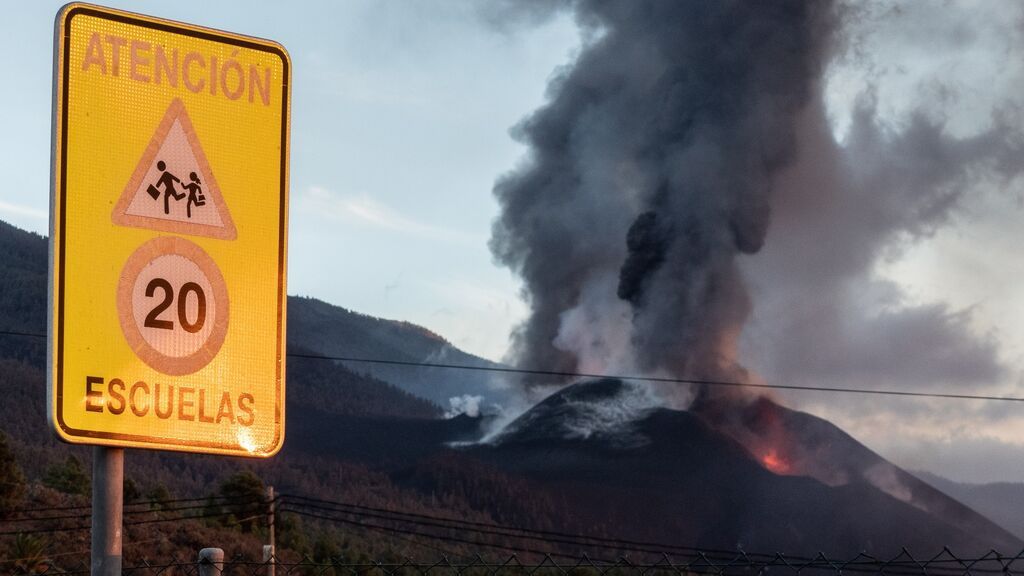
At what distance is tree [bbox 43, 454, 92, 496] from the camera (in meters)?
76.4

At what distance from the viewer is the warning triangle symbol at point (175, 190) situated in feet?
9.99

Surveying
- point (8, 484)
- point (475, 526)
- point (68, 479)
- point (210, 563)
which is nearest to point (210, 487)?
point (475, 526)

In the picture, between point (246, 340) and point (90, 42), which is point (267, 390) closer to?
point (246, 340)

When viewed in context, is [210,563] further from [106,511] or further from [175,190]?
[175,190]

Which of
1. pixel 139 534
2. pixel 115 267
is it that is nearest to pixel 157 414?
pixel 115 267

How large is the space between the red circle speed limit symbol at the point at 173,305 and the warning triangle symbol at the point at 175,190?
0.15 feet

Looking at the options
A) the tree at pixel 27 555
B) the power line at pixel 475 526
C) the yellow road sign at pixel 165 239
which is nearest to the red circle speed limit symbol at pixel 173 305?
the yellow road sign at pixel 165 239

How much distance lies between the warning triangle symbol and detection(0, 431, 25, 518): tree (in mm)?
59011

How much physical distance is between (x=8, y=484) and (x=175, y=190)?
60.4m

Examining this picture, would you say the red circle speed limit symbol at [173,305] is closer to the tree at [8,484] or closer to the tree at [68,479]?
the tree at [8,484]

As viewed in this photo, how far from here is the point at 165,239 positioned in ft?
10.0

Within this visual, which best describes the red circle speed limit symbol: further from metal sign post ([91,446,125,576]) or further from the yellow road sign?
metal sign post ([91,446,125,576])

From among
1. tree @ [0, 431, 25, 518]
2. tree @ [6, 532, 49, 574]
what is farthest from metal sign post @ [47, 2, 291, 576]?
tree @ [0, 431, 25, 518]

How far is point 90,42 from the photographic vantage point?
9.94 ft
